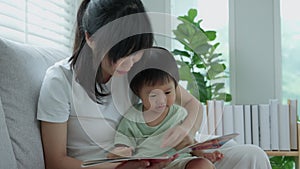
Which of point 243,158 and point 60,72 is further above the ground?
point 60,72

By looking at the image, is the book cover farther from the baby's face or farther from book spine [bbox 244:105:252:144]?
the baby's face

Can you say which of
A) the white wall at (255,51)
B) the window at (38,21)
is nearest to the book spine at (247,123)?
the white wall at (255,51)

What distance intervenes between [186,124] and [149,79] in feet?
0.67

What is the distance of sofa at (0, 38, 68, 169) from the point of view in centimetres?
122

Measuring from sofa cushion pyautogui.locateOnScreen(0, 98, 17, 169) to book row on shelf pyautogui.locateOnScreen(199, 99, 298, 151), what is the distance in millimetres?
1456

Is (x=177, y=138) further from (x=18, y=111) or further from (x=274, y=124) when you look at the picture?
(x=274, y=124)

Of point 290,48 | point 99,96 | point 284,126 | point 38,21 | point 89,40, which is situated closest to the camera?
point 89,40

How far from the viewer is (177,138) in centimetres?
126

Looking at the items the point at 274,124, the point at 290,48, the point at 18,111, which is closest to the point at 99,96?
the point at 18,111

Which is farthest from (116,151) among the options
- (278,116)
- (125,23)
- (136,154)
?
(278,116)

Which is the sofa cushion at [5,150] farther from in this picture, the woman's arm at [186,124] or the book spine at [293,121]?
the book spine at [293,121]

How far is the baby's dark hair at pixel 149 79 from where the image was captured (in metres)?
1.21

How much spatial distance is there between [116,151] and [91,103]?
0.66 ft

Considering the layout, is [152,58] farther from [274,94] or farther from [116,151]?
[274,94]
